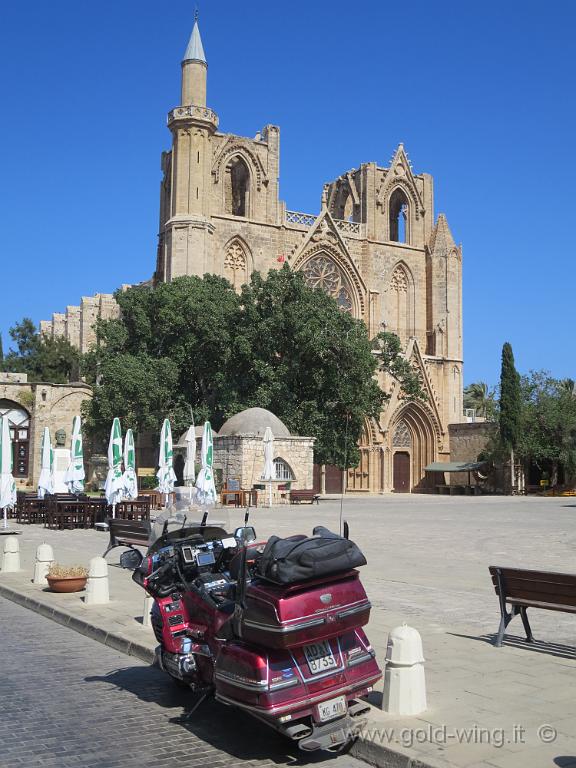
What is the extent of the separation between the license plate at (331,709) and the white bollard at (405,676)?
515 millimetres

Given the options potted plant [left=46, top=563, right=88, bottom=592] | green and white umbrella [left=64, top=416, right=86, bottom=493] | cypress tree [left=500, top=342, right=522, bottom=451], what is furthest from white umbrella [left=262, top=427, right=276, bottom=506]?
potted plant [left=46, top=563, right=88, bottom=592]

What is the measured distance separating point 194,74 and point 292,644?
43933mm

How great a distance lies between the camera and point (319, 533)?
212 inches

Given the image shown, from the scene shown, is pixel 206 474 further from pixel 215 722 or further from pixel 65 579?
pixel 215 722

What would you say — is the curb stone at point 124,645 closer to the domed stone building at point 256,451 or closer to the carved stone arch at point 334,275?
the domed stone building at point 256,451

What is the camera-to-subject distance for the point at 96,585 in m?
9.73

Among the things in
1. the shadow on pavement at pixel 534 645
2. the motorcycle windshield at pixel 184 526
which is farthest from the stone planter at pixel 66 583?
the shadow on pavement at pixel 534 645

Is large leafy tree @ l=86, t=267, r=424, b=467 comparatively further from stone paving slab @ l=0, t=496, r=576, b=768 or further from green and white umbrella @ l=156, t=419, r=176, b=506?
stone paving slab @ l=0, t=496, r=576, b=768

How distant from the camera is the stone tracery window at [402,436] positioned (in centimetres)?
4928

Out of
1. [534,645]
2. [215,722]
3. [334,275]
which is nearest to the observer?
[215,722]

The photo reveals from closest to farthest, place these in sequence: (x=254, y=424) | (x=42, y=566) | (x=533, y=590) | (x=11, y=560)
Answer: (x=533, y=590), (x=42, y=566), (x=11, y=560), (x=254, y=424)

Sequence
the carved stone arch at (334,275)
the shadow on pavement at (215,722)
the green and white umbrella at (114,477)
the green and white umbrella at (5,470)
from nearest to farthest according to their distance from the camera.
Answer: the shadow on pavement at (215,722) < the green and white umbrella at (5,470) < the green and white umbrella at (114,477) < the carved stone arch at (334,275)

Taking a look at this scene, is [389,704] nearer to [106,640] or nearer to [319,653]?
[319,653]

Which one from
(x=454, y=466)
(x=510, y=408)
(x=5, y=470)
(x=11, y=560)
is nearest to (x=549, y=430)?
(x=510, y=408)
